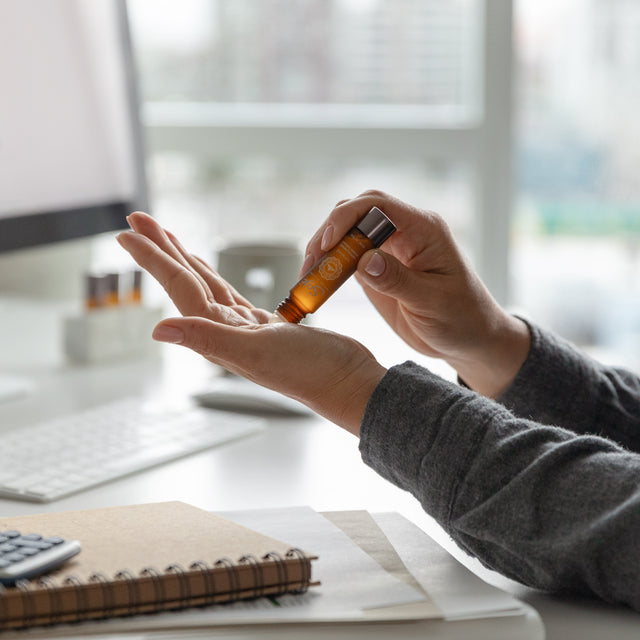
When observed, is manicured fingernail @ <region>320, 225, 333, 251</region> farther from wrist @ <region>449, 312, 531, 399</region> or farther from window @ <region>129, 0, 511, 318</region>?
window @ <region>129, 0, 511, 318</region>

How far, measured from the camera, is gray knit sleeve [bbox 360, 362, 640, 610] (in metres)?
0.58

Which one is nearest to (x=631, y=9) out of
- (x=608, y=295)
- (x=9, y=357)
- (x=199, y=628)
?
(x=608, y=295)

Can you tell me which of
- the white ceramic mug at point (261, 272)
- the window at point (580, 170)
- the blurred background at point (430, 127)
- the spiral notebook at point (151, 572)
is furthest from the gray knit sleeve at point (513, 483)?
the window at point (580, 170)

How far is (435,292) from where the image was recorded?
85 centimetres

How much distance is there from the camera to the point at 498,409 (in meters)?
0.65

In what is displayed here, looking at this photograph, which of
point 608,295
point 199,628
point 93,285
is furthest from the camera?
point 608,295

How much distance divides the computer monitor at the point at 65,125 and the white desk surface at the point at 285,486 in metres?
0.15

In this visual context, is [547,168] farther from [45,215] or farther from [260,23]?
[45,215]

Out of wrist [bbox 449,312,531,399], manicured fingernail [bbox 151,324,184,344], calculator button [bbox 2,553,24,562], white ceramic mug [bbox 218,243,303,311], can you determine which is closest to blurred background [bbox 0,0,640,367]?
white ceramic mug [bbox 218,243,303,311]

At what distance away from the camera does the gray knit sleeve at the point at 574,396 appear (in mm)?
862

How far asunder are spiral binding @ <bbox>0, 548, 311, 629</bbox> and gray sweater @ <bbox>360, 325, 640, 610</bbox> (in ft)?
0.37

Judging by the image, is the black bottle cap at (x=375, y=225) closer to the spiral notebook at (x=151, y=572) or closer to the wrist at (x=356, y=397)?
the wrist at (x=356, y=397)

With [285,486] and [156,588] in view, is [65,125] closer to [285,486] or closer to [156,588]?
[285,486]

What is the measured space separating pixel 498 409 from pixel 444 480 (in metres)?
0.07
